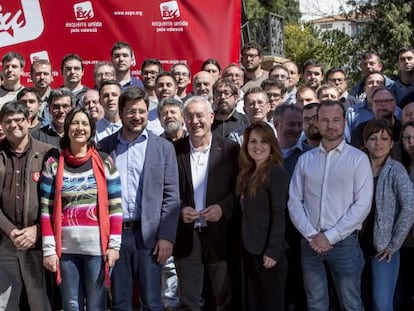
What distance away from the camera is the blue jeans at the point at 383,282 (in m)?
4.93

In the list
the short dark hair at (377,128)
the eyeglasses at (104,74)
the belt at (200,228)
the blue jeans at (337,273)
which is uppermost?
the eyeglasses at (104,74)

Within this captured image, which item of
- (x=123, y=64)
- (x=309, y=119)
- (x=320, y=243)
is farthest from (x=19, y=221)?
(x=123, y=64)

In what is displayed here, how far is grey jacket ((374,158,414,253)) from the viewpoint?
488 cm

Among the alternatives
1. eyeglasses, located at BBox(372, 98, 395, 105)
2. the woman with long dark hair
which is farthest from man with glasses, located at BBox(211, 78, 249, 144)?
the woman with long dark hair

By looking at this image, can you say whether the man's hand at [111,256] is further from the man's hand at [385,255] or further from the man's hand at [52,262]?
the man's hand at [385,255]

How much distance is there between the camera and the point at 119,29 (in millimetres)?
9305

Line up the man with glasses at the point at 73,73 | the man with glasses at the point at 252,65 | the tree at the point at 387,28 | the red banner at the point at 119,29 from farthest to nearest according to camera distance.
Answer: the tree at the point at 387,28
the red banner at the point at 119,29
the man with glasses at the point at 252,65
the man with glasses at the point at 73,73

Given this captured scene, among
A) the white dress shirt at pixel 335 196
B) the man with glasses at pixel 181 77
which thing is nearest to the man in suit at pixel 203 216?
the white dress shirt at pixel 335 196

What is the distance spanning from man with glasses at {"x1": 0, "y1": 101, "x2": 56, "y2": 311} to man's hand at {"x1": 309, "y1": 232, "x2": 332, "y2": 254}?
2028 mm

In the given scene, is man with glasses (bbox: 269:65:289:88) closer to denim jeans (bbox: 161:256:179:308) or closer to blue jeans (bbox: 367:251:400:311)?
denim jeans (bbox: 161:256:179:308)

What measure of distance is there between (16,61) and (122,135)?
2646mm

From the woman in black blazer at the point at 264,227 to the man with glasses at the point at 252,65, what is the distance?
11.0 feet

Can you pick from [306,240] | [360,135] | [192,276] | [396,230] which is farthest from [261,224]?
[360,135]

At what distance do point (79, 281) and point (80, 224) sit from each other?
1.38 ft
